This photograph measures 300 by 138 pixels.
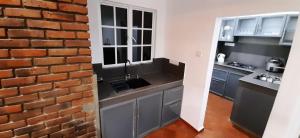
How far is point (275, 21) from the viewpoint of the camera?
282 centimetres

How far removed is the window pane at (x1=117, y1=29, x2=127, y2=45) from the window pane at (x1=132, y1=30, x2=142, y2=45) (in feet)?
0.53

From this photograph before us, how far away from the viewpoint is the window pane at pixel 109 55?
2217 millimetres

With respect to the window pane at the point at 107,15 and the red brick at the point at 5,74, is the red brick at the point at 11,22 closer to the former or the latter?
the red brick at the point at 5,74

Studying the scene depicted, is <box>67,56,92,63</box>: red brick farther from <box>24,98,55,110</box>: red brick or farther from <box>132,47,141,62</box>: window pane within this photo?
<box>132,47,141,62</box>: window pane

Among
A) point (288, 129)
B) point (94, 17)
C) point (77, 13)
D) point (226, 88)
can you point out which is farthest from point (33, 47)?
point (226, 88)

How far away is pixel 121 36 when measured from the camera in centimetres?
232

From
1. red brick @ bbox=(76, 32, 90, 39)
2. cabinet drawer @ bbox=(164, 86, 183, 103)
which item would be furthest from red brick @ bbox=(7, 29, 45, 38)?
cabinet drawer @ bbox=(164, 86, 183, 103)

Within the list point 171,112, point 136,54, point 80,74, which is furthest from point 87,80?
point 171,112

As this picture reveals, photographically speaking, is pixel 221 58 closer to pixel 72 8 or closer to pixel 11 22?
pixel 72 8

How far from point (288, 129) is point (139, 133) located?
174cm

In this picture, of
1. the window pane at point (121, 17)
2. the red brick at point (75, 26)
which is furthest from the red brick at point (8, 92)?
the window pane at point (121, 17)

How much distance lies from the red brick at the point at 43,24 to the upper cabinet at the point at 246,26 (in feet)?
12.2

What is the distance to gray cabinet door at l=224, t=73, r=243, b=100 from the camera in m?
3.33

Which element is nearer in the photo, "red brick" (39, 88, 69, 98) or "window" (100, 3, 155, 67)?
Result: "red brick" (39, 88, 69, 98)
